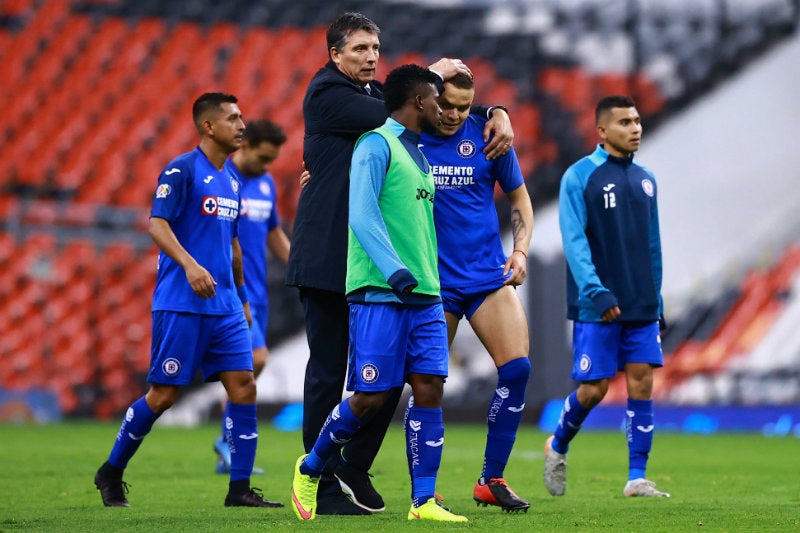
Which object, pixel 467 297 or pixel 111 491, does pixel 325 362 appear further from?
pixel 111 491

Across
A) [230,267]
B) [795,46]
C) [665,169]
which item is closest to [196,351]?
[230,267]

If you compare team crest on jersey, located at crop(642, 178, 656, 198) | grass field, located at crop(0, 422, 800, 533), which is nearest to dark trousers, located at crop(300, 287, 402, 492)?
grass field, located at crop(0, 422, 800, 533)

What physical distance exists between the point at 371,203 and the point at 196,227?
57.7 inches

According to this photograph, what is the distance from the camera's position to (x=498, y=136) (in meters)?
5.95

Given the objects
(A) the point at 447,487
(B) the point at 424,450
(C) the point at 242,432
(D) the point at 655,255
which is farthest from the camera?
(A) the point at 447,487

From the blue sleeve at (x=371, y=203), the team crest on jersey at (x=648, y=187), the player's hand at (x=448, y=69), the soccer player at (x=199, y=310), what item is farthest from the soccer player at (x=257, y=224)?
the blue sleeve at (x=371, y=203)

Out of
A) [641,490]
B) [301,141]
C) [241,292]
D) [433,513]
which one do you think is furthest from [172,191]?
[301,141]

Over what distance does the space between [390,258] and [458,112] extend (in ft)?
3.86

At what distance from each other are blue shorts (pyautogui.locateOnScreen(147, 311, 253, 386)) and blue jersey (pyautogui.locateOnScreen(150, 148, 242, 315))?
0.05 meters

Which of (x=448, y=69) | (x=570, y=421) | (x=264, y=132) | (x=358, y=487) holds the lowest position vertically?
(x=358, y=487)

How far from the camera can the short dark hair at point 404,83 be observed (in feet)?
17.4

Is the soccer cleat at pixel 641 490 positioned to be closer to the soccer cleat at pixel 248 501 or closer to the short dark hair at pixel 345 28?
the soccer cleat at pixel 248 501

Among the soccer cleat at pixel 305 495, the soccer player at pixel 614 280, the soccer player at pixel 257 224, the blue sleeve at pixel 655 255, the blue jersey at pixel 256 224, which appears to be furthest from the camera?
the blue jersey at pixel 256 224

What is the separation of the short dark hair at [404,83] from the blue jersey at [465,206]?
2.26 ft
